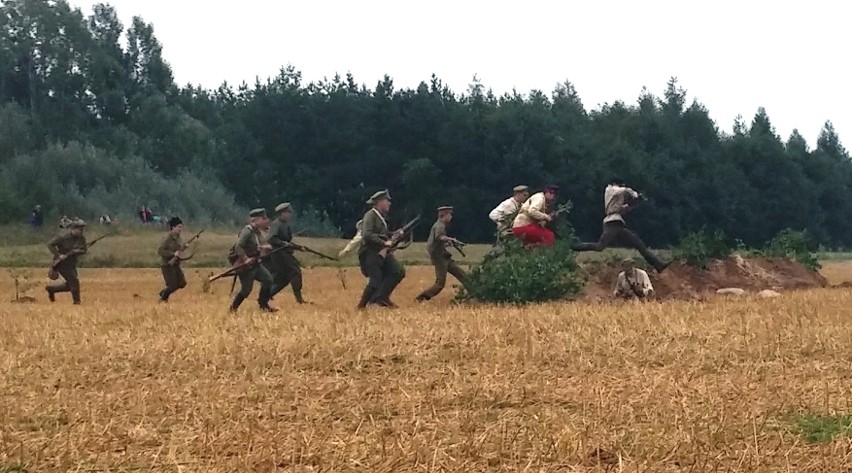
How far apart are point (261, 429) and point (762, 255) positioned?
16.8 m

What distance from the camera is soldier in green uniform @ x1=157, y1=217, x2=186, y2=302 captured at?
19750mm

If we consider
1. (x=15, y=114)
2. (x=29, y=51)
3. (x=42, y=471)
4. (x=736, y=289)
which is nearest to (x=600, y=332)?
(x=42, y=471)

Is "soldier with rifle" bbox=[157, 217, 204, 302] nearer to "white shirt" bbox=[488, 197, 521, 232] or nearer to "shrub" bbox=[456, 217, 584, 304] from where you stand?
"shrub" bbox=[456, 217, 584, 304]

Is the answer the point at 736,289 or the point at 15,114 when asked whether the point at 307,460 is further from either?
the point at 15,114

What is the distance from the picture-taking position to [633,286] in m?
17.4

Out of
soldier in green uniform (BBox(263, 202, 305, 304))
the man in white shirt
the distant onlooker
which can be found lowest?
the man in white shirt

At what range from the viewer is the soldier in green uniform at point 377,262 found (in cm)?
1686

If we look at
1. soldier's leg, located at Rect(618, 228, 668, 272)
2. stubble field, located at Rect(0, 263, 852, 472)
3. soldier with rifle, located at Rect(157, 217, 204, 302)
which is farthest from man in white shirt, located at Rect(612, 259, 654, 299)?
soldier with rifle, located at Rect(157, 217, 204, 302)

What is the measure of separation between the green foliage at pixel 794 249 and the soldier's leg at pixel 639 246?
4701 mm

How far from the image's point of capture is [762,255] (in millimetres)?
22125

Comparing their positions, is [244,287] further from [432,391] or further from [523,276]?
[432,391]

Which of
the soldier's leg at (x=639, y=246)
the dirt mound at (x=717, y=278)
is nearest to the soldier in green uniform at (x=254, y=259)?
the dirt mound at (x=717, y=278)

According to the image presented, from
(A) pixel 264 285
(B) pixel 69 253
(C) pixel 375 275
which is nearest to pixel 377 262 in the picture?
(C) pixel 375 275

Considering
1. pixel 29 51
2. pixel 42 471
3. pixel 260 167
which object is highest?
pixel 29 51
